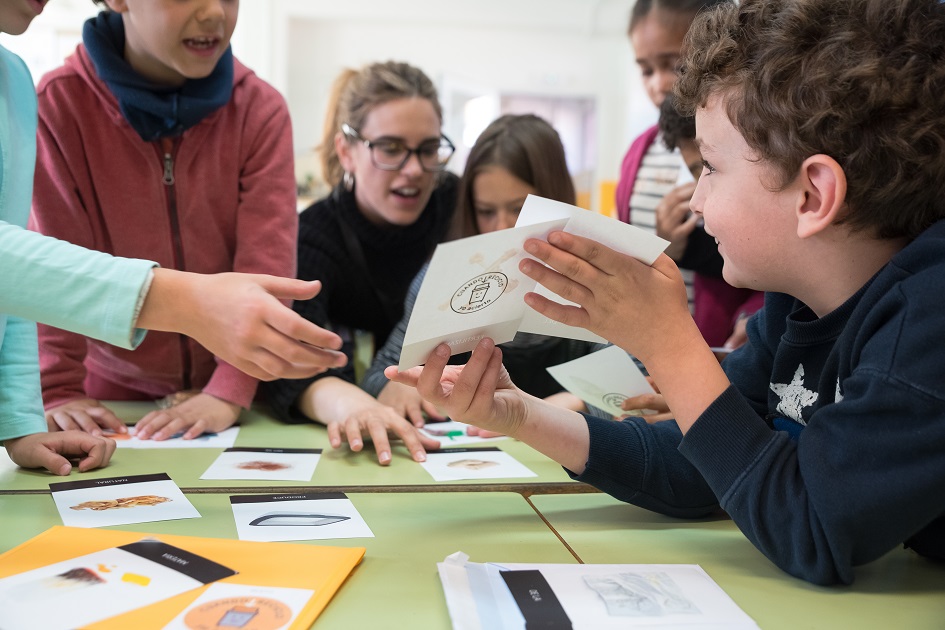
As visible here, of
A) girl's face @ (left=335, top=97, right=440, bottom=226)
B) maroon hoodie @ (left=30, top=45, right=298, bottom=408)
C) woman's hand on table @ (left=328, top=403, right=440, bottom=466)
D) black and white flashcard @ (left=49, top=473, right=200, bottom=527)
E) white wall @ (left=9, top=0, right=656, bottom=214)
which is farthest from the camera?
white wall @ (left=9, top=0, right=656, bottom=214)

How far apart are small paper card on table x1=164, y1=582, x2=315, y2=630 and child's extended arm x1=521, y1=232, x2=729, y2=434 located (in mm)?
379

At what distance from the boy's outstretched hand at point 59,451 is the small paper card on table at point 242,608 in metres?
0.51

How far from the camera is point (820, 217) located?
821 mm

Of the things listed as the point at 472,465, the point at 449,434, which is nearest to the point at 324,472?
the point at 472,465

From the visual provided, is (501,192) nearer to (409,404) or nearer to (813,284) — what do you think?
(409,404)

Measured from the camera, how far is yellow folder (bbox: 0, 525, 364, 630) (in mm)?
653

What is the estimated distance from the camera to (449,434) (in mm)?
1426

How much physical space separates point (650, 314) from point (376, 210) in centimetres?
131

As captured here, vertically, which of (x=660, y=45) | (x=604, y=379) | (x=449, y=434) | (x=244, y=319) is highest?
(x=660, y=45)

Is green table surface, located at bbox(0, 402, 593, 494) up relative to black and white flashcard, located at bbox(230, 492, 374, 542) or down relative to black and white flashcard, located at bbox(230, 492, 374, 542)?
down

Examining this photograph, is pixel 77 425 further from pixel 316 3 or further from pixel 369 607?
pixel 316 3

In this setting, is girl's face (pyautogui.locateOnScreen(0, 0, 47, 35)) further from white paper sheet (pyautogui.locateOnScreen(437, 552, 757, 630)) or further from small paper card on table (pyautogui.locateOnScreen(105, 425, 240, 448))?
white paper sheet (pyautogui.locateOnScreen(437, 552, 757, 630))

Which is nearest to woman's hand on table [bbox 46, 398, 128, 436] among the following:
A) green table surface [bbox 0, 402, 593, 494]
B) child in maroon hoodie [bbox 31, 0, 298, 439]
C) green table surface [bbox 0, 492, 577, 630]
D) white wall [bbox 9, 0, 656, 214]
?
child in maroon hoodie [bbox 31, 0, 298, 439]

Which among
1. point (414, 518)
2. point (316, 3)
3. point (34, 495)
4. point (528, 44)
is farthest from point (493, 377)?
point (528, 44)
